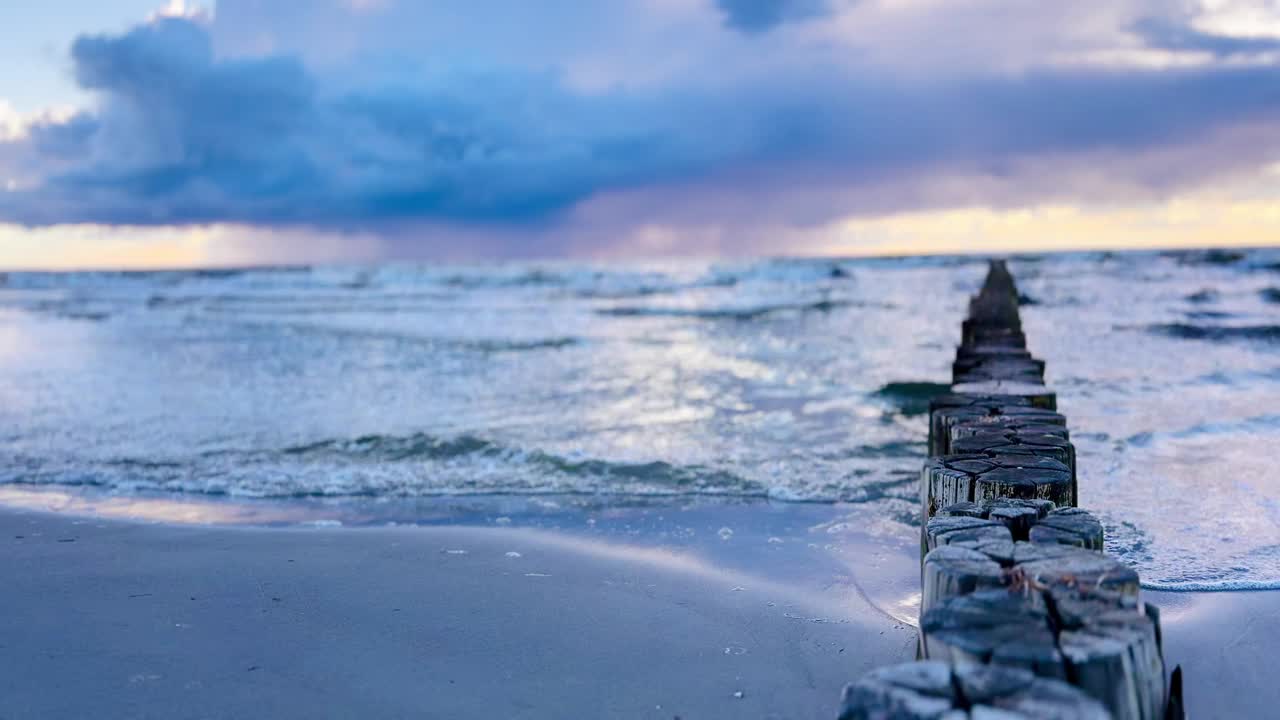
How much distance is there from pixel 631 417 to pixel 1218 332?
12162mm

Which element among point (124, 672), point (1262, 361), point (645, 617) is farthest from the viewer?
point (1262, 361)

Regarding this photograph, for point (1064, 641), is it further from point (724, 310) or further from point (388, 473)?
point (724, 310)

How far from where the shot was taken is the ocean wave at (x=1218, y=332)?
49.1ft

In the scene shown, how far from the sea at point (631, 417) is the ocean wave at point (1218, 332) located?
89 millimetres

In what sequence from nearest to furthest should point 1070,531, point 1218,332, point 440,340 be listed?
point 1070,531 < point 1218,332 < point 440,340

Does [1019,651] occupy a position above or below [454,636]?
A: above

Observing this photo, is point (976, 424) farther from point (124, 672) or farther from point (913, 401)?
point (913, 401)

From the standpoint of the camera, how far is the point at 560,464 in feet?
21.7

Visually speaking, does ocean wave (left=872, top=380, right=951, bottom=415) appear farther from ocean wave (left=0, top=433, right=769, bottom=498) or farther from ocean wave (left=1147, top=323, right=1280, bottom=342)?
ocean wave (left=1147, top=323, right=1280, bottom=342)

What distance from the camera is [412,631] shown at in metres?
3.30

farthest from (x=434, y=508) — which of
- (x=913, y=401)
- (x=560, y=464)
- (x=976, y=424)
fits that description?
(x=913, y=401)

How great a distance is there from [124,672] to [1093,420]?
24.5ft

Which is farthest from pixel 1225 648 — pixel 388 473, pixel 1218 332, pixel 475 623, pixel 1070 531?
pixel 1218 332

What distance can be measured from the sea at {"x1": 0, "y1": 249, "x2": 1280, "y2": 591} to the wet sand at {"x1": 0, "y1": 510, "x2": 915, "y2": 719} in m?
1.27
